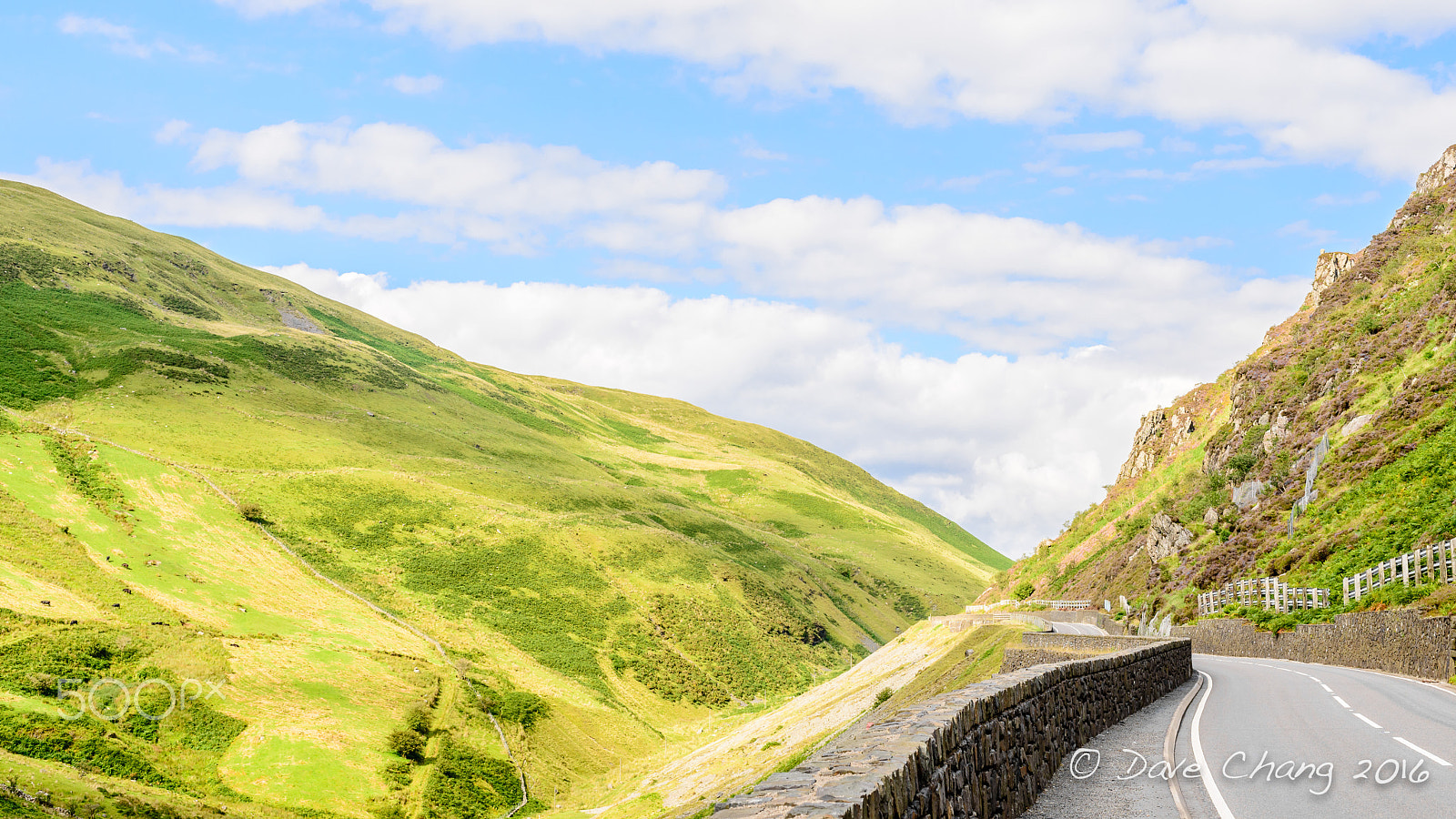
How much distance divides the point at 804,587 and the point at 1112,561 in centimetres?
6282

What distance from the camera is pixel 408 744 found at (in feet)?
166

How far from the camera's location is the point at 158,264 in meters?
165

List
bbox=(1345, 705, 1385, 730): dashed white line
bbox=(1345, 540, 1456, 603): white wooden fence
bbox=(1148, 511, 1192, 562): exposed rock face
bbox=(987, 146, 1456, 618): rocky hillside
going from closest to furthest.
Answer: bbox=(1345, 705, 1385, 730): dashed white line < bbox=(1345, 540, 1456, 603): white wooden fence < bbox=(987, 146, 1456, 618): rocky hillside < bbox=(1148, 511, 1192, 562): exposed rock face

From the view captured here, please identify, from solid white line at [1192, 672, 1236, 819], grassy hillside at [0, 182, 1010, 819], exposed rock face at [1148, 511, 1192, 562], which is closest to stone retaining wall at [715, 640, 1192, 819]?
solid white line at [1192, 672, 1236, 819]

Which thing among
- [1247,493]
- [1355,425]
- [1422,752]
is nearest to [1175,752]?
[1422,752]

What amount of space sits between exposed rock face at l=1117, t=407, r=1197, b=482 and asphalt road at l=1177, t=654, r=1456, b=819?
6945 centimetres

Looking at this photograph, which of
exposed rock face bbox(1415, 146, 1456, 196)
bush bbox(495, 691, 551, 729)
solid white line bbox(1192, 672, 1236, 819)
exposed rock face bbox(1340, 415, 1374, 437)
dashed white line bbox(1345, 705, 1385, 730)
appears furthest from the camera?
exposed rock face bbox(1415, 146, 1456, 196)

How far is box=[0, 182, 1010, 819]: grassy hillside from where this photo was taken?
44.8 m

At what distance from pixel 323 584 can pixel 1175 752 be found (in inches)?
2728

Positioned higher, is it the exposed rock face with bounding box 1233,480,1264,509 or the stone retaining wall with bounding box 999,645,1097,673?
the exposed rock face with bounding box 1233,480,1264,509

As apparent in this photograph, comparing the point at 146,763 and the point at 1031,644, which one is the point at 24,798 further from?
the point at 1031,644

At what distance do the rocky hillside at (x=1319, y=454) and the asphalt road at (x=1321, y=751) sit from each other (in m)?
12.1

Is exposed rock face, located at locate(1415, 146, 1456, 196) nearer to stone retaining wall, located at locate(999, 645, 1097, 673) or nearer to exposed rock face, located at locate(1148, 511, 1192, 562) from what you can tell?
exposed rock face, located at locate(1148, 511, 1192, 562)

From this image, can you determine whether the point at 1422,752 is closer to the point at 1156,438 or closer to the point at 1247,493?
the point at 1247,493
